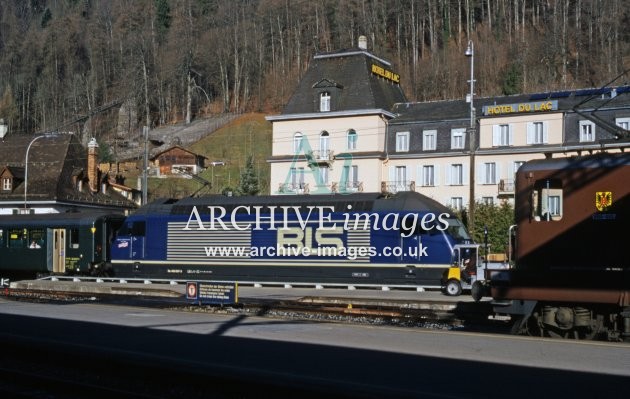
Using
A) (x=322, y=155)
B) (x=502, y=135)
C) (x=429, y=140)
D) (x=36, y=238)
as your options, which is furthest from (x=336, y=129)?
(x=36, y=238)

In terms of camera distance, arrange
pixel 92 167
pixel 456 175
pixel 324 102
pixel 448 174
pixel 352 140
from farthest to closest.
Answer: pixel 92 167 → pixel 324 102 → pixel 352 140 → pixel 448 174 → pixel 456 175

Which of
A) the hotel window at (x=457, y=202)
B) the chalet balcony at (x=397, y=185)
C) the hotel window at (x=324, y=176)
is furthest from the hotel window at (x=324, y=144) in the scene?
the hotel window at (x=457, y=202)

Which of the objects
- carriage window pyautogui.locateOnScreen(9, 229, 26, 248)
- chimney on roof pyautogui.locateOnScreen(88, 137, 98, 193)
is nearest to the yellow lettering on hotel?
chimney on roof pyautogui.locateOnScreen(88, 137, 98, 193)

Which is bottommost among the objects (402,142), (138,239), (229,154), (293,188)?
(138,239)

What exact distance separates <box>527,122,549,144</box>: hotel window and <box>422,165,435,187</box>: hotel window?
6.70m

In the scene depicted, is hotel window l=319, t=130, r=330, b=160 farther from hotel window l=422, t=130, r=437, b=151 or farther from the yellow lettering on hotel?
hotel window l=422, t=130, r=437, b=151

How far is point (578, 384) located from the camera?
1127 cm

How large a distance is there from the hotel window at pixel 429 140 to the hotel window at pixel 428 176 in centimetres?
128

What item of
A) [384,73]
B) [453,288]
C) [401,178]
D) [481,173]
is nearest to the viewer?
[453,288]

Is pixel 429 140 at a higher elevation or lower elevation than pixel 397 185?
higher

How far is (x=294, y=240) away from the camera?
113 ft

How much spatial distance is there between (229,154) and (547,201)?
68.7m

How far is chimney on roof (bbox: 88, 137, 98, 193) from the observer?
63.9 meters

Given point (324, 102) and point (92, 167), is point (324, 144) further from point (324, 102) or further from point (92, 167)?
point (92, 167)
